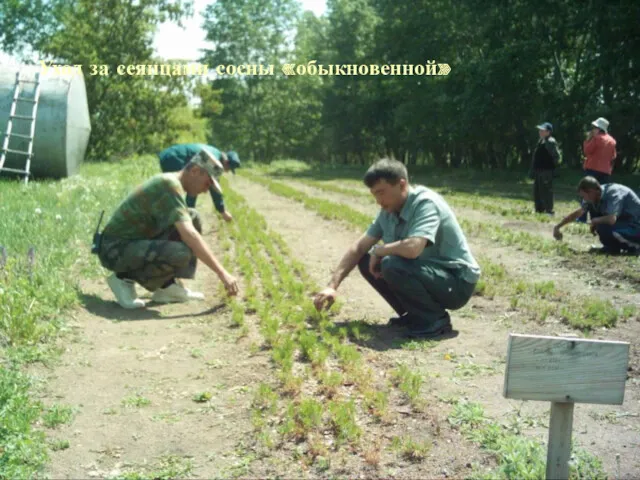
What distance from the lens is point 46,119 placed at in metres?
16.3

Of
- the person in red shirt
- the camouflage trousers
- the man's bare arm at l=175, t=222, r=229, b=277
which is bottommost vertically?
the camouflage trousers

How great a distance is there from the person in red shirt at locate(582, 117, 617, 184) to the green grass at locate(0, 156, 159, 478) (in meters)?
7.91

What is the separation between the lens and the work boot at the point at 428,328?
6.00 metres

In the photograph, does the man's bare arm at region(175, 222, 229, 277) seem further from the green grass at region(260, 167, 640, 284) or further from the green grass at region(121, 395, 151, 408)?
the green grass at region(260, 167, 640, 284)

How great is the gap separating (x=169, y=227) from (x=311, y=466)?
3.93m

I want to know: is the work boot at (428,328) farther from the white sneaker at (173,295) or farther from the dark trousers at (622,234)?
the dark trousers at (622,234)

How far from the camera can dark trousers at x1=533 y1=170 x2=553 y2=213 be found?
1459 cm

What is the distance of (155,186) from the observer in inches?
269

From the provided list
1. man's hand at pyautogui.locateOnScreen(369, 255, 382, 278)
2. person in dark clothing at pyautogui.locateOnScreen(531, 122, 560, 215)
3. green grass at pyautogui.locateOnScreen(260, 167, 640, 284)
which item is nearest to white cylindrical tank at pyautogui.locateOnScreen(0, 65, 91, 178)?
green grass at pyautogui.locateOnScreen(260, 167, 640, 284)

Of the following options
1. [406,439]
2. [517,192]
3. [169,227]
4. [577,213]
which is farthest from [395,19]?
[406,439]

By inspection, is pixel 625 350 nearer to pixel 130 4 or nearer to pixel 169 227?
pixel 169 227

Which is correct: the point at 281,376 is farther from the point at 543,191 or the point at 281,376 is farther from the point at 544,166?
the point at 543,191

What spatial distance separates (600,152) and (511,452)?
9893 mm

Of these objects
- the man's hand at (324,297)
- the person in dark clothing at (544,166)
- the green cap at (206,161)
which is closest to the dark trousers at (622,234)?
the person in dark clothing at (544,166)
